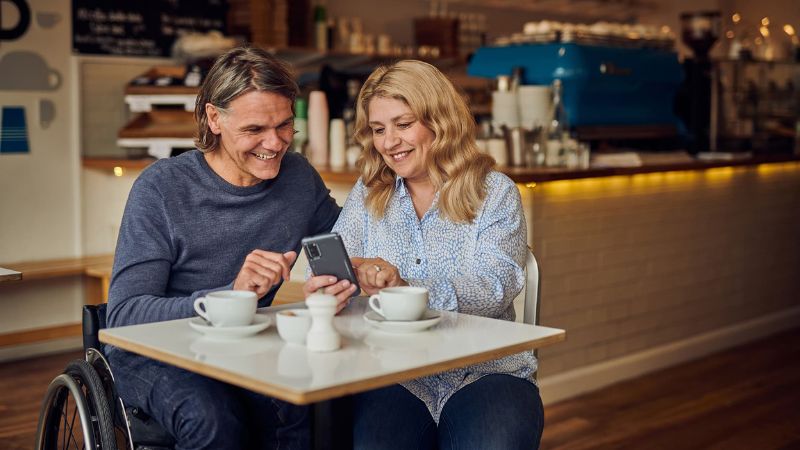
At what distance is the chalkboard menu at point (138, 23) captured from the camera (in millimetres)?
5449

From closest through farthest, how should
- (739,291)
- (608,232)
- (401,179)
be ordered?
1. (401,179)
2. (608,232)
3. (739,291)

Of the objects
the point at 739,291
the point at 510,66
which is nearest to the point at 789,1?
the point at 739,291

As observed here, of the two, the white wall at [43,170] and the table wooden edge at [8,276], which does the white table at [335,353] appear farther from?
the white wall at [43,170]

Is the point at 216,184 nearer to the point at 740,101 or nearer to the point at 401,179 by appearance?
the point at 401,179

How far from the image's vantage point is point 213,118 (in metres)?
2.60

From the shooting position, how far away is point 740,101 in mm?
5984

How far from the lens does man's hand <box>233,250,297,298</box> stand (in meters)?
2.16

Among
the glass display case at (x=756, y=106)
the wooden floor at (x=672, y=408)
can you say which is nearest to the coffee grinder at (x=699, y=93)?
the glass display case at (x=756, y=106)

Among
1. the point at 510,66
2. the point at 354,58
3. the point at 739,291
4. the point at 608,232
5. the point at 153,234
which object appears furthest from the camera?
the point at 354,58

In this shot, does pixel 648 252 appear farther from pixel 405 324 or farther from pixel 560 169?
pixel 405 324

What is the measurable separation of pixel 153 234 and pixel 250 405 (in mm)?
469

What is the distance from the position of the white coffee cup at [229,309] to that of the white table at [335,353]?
0.14 ft

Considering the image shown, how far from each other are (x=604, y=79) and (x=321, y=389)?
3786 millimetres

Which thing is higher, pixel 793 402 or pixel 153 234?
pixel 153 234
